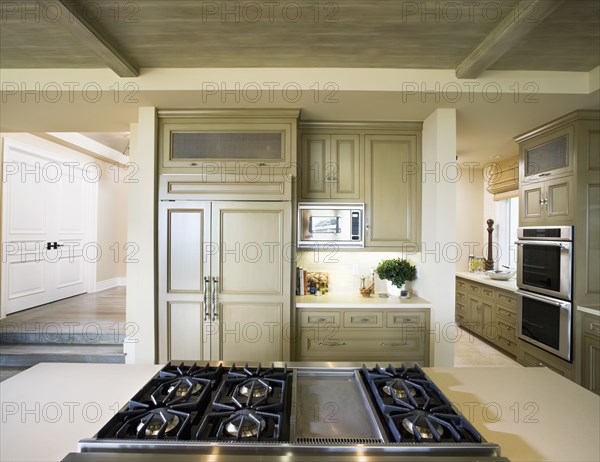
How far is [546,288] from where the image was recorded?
2.82 meters

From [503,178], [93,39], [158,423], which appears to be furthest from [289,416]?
[503,178]

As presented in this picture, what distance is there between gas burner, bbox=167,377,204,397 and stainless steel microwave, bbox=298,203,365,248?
1.82 meters

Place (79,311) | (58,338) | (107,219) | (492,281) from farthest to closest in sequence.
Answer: (107,219)
(79,311)
(492,281)
(58,338)

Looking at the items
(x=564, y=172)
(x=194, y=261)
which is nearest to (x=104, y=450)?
(x=194, y=261)

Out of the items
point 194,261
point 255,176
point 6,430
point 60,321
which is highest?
point 255,176

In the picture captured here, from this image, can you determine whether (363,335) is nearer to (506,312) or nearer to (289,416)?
(289,416)

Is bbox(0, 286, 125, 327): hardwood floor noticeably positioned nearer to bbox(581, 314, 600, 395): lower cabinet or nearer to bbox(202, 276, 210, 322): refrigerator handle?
bbox(202, 276, 210, 322): refrigerator handle

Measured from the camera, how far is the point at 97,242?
5.58m

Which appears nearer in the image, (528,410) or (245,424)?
(245,424)

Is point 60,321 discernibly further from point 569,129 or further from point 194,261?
point 569,129

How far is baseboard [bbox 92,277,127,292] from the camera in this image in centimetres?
560

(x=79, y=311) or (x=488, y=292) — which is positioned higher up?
(x=488, y=292)

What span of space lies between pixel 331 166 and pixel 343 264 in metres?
1.01

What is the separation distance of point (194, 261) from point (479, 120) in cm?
274
